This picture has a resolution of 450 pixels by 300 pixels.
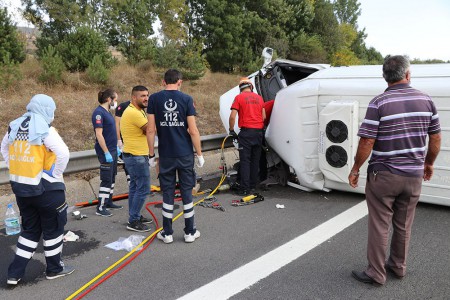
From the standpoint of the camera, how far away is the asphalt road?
10.3ft

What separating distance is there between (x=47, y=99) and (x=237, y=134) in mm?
3780

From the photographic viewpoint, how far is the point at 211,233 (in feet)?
14.7

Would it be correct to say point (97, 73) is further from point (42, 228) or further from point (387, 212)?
point (387, 212)

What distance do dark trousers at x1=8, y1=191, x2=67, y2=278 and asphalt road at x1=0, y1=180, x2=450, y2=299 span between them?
0.17 metres

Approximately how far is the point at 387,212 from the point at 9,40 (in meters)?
12.5

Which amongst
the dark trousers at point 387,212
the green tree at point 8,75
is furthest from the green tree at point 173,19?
the dark trousers at point 387,212

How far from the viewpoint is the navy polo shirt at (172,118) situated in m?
4.10

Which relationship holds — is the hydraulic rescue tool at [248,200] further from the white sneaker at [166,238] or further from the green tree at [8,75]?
the green tree at [8,75]

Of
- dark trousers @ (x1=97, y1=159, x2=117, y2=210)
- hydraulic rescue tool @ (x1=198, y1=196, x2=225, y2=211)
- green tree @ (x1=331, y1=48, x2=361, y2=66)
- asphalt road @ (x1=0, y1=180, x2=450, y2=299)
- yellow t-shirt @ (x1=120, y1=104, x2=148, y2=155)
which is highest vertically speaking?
green tree @ (x1=331, y1=48, x2=361, y2=66)

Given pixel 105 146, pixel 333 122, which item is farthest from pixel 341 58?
pixel 105 146

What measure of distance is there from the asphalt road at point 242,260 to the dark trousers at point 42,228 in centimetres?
17

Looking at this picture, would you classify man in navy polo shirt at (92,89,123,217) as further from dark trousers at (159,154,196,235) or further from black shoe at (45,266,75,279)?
black shoe at (45,266,75,279)

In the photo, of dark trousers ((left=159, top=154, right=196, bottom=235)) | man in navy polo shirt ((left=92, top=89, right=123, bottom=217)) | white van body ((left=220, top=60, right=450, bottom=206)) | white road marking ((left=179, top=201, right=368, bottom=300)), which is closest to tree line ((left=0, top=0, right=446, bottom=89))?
man in navy polo shirt ((left=92, top=89, right=123, bottom=217))

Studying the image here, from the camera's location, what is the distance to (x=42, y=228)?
11.2ft
